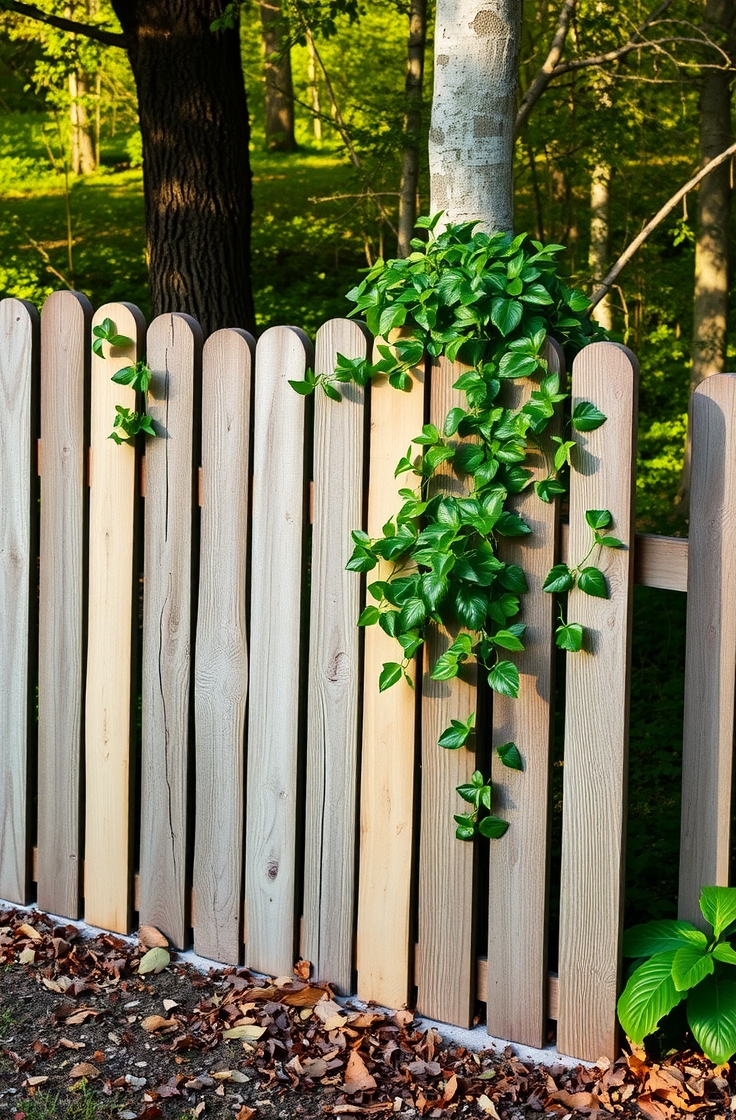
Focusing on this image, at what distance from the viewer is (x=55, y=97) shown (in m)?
12.9

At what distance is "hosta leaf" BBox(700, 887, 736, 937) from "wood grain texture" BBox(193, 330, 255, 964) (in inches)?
51.0

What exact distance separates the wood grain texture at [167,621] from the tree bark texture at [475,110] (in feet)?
2.95

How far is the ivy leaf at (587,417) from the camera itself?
2500mm

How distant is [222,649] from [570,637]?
3.41 ft

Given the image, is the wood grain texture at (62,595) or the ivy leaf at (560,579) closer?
the ivy leaf at (560,579)

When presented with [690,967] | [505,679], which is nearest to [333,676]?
[505,679]

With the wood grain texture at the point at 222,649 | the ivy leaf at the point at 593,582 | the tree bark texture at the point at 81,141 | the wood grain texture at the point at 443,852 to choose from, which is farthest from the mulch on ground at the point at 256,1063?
the tree bark texture at the point at 81,141

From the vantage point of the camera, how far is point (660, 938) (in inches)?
104

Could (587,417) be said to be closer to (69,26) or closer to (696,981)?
(696,981)

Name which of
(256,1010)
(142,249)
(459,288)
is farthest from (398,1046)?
(142,249)

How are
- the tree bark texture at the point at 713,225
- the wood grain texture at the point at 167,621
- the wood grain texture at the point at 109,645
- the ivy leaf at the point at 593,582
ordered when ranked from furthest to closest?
the tree bark texture at the point at 713,225
the wood grain texture at the point at 109,645
the wood grain texture at the point at 167,621
the ivy leaf at the point at 593,582

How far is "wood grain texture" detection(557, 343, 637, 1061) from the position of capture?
2518 mm

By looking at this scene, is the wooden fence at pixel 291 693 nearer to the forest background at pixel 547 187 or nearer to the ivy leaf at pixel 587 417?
the ivy leaf at pixel 587 417

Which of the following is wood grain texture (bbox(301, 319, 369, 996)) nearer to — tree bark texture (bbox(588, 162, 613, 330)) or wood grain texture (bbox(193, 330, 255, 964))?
wood grain texture (bbox(193, 330, 255, 964))
